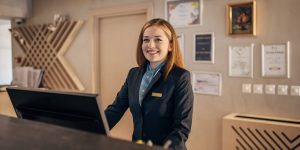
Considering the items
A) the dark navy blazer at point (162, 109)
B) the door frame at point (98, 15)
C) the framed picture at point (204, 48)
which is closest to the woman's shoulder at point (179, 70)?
the dark navy blazer at point (162, 109)

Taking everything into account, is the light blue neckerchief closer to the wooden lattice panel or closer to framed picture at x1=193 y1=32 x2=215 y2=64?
framed picture at x1=193 y1=32 x2=215 y2=64

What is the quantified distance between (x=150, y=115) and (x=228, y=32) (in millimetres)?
1744

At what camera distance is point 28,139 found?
655 millimetres

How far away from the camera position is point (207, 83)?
294 cm

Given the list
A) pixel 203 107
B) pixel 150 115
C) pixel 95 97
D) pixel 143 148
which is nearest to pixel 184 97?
pixel 150 115

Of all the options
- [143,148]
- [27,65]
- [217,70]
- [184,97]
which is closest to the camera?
[143,148]

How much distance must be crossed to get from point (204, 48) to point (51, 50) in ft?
7.85

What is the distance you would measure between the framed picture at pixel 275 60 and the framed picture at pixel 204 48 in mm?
480

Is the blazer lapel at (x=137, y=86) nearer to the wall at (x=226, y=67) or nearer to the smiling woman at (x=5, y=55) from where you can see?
the wall at (x=226, y=67)

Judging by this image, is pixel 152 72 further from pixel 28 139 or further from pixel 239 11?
pixel 239 11

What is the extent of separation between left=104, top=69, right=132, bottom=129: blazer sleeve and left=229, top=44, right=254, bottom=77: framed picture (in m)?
1.60

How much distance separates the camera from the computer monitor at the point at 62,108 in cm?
80

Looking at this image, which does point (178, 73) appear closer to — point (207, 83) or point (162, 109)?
point (162, 109)

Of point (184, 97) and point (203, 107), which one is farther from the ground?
point (184, 97)
